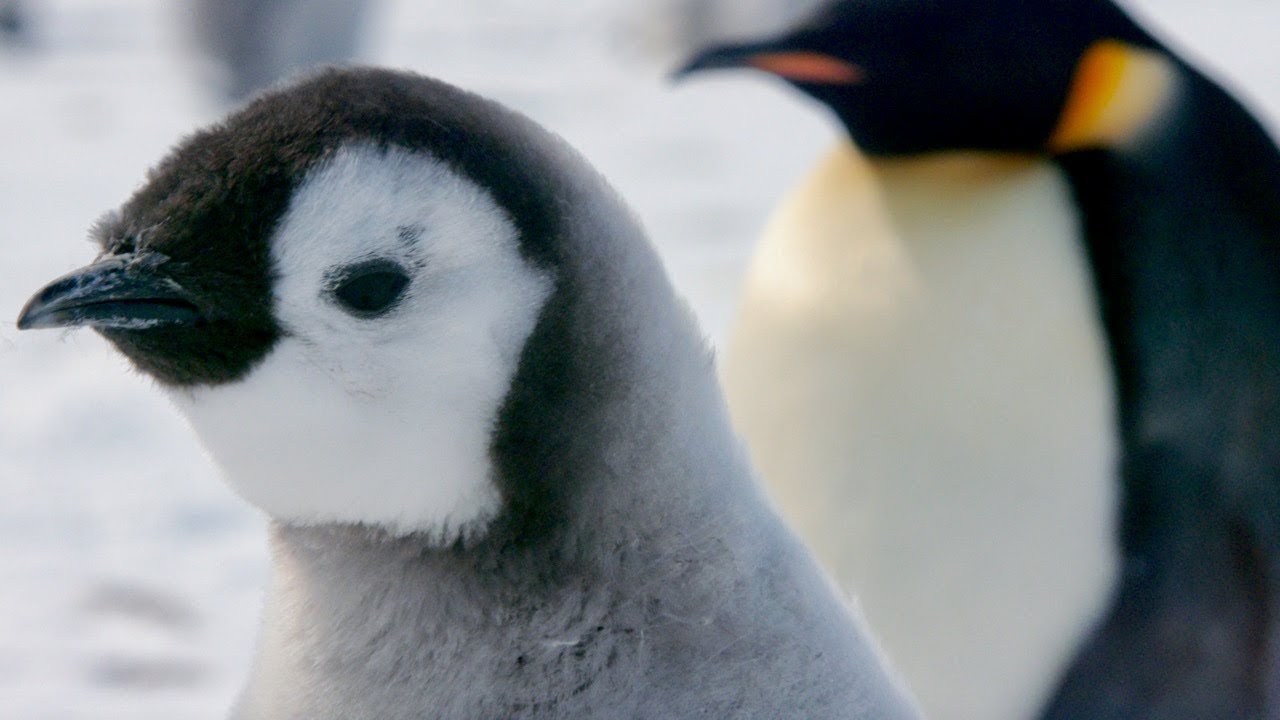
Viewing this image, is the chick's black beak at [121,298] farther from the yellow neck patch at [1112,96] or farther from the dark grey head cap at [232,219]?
the yellow neck patch at [1112,96]

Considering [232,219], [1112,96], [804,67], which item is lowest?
[1112,96]

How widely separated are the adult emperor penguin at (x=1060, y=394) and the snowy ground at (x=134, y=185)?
86 centimetres

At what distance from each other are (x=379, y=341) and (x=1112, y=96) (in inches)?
43.2

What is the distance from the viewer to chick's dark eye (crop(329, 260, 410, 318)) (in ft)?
2.33

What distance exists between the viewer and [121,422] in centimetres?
315

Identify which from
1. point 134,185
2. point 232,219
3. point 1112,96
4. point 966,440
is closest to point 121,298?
point 232,219

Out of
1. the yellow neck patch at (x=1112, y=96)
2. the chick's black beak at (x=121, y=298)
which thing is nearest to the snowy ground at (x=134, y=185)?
the chick's black beak at (x=121, y=298)

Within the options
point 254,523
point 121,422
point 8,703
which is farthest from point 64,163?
point 8,703

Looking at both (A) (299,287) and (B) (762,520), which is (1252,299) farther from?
(A) (299,287)

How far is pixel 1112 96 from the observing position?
1.57m

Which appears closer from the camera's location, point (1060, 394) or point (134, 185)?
point (1060, 394)

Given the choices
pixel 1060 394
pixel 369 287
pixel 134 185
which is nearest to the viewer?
pixel 369 287

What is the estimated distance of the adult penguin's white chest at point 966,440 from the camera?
1.55 metres

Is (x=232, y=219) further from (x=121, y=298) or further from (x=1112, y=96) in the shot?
(x=1112, y=96)
